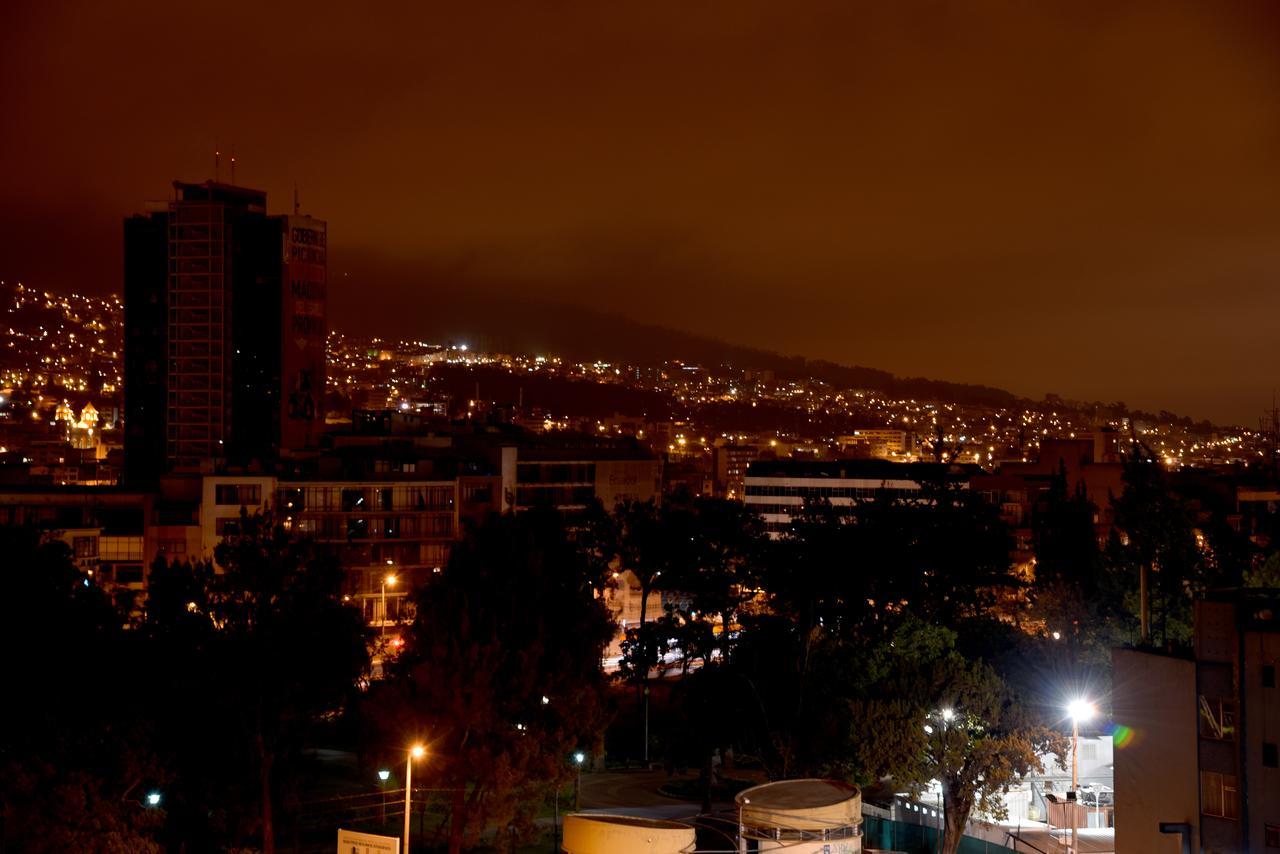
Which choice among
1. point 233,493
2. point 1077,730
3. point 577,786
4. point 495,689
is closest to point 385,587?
point 233,493

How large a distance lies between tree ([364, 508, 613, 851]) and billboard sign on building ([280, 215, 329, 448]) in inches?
2316

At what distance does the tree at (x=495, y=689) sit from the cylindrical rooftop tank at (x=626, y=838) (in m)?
4.56

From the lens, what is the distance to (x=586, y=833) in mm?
16828

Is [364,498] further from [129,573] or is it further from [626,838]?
[626,838]

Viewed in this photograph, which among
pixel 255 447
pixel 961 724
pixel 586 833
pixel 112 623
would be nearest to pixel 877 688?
pixel 961 724

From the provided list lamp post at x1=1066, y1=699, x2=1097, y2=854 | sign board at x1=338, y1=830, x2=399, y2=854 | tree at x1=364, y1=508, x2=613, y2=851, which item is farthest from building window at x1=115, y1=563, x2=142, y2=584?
sign board at x1=338, y1=830, x2=399, y2=854

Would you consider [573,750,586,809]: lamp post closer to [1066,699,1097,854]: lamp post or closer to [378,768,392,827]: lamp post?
[378,768,392,827]: lamp post

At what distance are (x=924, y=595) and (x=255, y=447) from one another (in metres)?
54.5

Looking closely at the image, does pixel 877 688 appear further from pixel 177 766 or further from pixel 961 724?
pixel 177 766

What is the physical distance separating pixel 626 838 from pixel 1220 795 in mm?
7440

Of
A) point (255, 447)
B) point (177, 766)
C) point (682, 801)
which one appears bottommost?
point (682, 801)

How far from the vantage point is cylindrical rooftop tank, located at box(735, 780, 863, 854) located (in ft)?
57.4

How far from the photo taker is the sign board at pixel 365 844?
15.2 metres

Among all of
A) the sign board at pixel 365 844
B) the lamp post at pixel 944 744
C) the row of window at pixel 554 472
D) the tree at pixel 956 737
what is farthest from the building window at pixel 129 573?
the sign board at pixel 365 844
